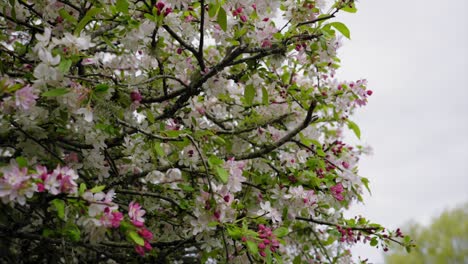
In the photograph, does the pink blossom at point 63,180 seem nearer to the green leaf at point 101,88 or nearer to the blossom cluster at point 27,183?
the blossom cluster at point 27,183

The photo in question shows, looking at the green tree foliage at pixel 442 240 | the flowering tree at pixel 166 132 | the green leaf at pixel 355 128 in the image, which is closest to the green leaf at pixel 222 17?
the flowering tree at pixel 166 132

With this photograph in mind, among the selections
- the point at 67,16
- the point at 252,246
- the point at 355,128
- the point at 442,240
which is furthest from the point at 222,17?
the point at 442,240

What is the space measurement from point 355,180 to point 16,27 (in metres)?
2.01

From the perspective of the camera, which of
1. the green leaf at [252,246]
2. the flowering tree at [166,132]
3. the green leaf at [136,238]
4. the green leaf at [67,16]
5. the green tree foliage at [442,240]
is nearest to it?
the green leaf at [136,238]

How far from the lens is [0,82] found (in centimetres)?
157

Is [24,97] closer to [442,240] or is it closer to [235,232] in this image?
[235,232]

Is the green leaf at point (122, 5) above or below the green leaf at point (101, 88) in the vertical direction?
above

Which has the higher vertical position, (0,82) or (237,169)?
(237,169)

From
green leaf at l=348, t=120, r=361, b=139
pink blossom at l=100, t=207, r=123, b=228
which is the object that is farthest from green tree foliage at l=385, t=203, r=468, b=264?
pink blossom at l=100, t=207, r=123, b=228

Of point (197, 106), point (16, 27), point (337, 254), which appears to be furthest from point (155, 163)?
point (337, 254)

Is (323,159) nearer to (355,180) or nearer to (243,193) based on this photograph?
(355,180)

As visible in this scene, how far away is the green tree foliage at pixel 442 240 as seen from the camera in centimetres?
1439

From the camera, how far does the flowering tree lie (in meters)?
1.75

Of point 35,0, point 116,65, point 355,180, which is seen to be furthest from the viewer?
point 116,65
